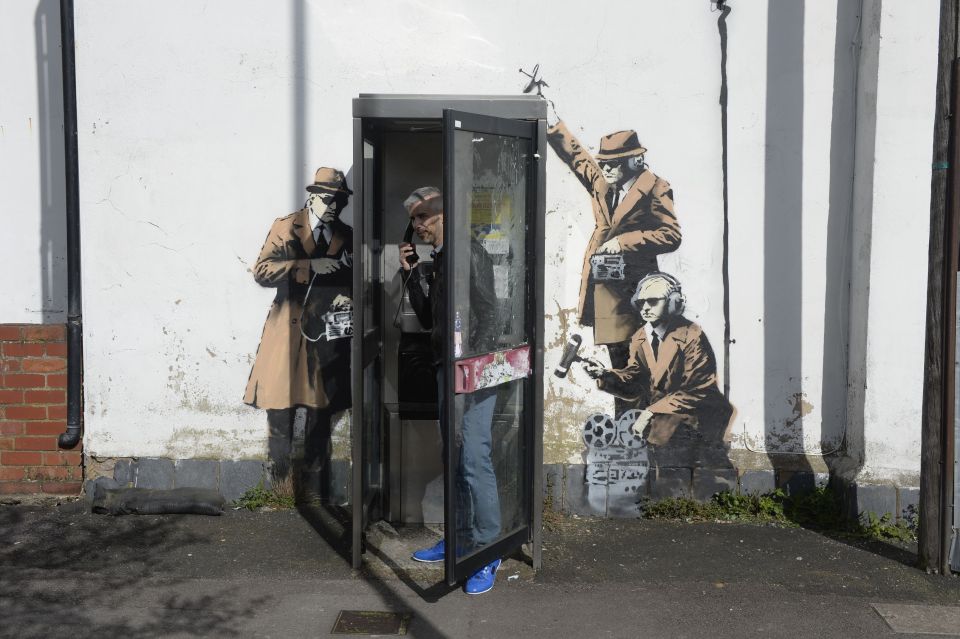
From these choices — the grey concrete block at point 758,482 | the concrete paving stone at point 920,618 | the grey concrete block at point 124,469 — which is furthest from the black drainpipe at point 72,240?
the concrete paving stone at point 920,618

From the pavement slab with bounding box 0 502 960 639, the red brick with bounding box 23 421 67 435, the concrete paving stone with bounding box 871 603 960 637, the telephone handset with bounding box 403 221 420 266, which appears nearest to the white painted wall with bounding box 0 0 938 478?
the red brick with bounding box 23 421 67 435

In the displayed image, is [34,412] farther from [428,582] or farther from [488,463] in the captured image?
[488,463]

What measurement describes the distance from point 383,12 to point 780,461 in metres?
3.38

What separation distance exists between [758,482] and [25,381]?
14.2ft

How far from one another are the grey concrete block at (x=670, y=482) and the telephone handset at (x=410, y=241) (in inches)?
74.1

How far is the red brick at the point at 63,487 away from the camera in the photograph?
18.7 ft

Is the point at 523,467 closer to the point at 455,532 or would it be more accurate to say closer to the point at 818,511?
the point at 455,532

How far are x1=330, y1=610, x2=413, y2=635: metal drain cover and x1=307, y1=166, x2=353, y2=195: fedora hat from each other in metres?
2.39

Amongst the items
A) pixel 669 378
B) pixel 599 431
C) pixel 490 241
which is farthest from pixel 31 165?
pixel 669 378

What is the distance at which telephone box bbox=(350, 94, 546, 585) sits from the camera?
4164 mm

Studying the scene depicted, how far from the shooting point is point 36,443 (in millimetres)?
5695

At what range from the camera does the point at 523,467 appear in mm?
4660

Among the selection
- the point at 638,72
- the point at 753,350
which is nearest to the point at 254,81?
the point at 638,72

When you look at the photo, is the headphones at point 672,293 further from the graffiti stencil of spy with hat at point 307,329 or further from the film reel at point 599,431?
the graffiti stencil of spy with hat at point 307,329
